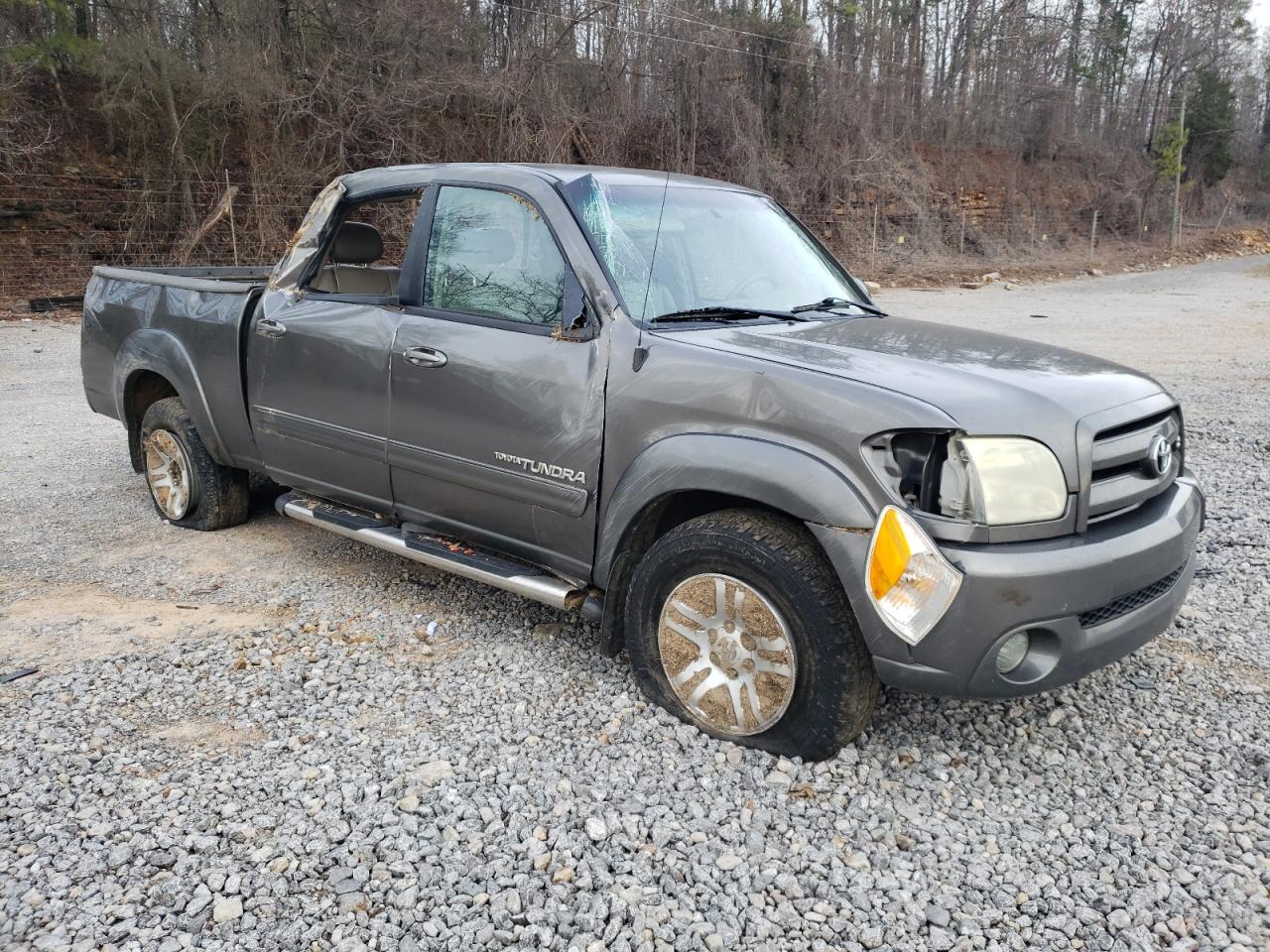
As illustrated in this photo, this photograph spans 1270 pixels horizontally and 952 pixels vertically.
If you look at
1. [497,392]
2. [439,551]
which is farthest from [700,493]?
[439,551]

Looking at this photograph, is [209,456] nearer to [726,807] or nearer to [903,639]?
[726,807]

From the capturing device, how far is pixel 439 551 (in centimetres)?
416

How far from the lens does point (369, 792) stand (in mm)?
3121

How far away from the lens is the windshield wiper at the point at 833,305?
4102 millimetres

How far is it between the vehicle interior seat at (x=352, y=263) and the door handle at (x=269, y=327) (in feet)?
0.82

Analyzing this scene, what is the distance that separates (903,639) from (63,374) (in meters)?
11.2

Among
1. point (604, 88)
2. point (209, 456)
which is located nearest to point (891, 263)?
point (604, 88)

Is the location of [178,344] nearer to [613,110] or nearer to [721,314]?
[721,314]

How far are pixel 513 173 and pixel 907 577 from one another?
2.29 meters

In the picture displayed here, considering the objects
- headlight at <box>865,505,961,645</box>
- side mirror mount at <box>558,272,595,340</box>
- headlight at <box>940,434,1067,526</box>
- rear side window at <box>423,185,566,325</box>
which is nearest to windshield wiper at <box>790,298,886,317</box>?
side mirror mount at <box>558,272,595,340</box>

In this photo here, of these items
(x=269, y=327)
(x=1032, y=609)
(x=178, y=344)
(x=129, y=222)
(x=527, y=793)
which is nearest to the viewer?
(x=1032, y=609)

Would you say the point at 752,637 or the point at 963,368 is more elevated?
the point at 963,368

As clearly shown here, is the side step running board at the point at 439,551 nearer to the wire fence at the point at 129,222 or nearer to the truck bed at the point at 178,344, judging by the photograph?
the truck bed at the point at 178,344

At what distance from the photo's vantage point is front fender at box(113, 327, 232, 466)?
521cm
